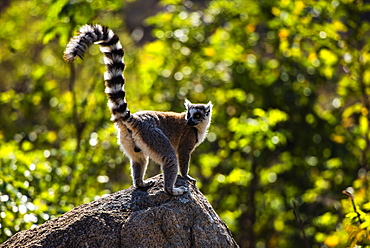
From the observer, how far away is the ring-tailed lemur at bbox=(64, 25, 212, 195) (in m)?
4.72

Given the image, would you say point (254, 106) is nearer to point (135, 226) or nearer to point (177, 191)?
point (177, 191)

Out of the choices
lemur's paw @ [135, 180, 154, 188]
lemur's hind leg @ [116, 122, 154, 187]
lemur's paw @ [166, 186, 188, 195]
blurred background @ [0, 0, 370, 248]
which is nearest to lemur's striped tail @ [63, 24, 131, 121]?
lemur's hind leg @ [116, 122, 154, 187]

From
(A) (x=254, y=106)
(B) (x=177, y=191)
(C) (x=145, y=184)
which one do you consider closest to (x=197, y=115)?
(C) (x=145, y=184)

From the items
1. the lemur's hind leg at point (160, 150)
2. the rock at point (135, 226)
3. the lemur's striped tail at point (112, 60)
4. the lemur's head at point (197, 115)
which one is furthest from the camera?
the lemur's head at point (197, 115)

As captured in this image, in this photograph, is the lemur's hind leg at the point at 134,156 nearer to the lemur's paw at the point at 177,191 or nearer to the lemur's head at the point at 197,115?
the lemur's paw at the point at 177,191

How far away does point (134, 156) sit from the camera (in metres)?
5.23

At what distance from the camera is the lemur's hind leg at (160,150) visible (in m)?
4.94

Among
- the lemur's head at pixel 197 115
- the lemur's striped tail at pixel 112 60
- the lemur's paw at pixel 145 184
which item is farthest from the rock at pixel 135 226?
the lemur's head at pixel 197 115

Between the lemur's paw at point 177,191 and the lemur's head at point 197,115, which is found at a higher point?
the lemur's paw at point 177,191

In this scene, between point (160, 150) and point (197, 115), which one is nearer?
point (160, 150)

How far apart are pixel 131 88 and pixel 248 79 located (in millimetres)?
2158

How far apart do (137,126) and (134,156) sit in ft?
1.10

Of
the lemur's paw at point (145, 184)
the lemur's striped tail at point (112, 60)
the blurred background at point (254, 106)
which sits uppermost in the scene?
the lemur's striped tail at point (112, 60)

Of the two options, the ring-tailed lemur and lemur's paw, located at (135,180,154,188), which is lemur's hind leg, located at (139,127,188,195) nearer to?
the ring-tailed lemur
